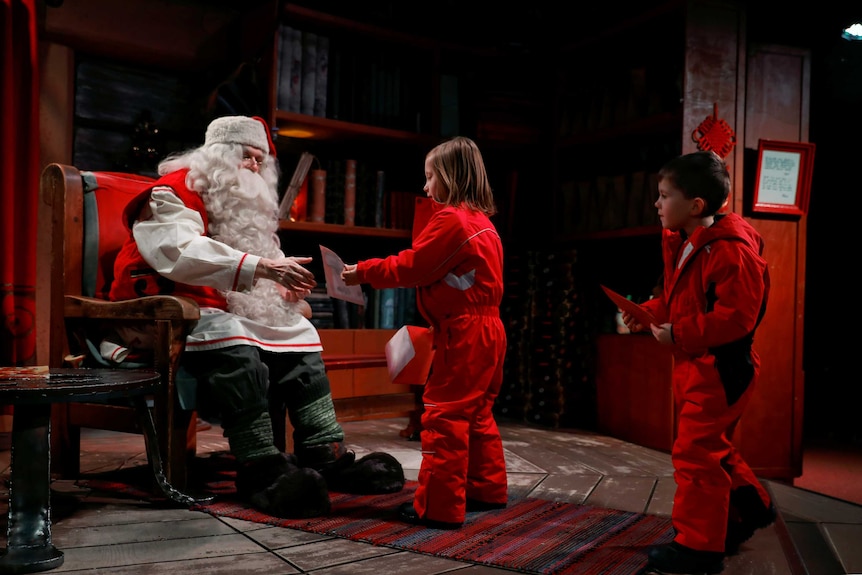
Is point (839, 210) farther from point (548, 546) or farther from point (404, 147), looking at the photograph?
point (548, 546)

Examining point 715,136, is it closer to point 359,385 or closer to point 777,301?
point 777,301

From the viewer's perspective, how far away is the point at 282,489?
186 cm

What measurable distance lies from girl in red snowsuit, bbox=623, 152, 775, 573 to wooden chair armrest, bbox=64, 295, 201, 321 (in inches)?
46.6

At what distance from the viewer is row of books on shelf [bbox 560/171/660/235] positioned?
3.41 meters

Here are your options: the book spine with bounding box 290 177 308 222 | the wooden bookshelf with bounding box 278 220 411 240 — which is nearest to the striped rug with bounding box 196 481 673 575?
the wooden bookshelf with bounding box 278 220 411 240

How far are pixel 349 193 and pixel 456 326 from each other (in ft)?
6.27

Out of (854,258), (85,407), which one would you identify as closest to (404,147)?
(85,407)

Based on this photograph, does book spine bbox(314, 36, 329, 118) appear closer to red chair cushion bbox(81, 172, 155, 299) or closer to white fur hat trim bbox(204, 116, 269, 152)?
white fur hat trim bbox(204, 116, 269, 152)

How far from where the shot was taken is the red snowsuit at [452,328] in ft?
5.91

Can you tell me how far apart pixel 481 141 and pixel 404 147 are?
430mm

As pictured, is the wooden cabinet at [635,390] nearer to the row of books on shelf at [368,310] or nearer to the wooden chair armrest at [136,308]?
the row of books on shelf at [368,310]

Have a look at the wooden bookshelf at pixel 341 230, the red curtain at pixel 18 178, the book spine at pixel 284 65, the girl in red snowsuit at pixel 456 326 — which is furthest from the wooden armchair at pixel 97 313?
the book spine at pixel 284 65

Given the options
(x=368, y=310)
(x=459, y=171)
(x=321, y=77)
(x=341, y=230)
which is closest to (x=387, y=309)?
(x=368, y=310)

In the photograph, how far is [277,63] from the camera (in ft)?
11.0
